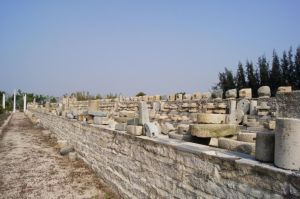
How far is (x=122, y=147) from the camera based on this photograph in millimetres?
5125

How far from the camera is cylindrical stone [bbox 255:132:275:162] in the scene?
239 centimetres

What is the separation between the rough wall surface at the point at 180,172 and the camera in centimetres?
227

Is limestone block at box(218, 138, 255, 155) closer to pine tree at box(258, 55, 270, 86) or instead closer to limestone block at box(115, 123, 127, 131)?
limestone block at box(115, 123, 127, 131)

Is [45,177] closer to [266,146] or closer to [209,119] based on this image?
[209,119]

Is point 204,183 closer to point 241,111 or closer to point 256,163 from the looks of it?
point 256,163

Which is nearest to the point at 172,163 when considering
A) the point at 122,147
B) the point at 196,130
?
the point at 196,130

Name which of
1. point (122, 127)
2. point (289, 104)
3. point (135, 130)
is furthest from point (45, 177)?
point (289, 104)

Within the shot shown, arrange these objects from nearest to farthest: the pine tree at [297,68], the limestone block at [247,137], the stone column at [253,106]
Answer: the limestone block at [247,137] → the stone column at [253,106] → the pine tree at [297,68]

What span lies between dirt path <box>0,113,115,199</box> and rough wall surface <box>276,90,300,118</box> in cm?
387

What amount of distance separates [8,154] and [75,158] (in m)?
2.45

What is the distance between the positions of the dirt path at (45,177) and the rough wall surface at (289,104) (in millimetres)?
3874

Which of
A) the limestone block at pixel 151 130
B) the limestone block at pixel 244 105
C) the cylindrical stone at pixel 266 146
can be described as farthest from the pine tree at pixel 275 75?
the cylindrical stone at pixel 266 146

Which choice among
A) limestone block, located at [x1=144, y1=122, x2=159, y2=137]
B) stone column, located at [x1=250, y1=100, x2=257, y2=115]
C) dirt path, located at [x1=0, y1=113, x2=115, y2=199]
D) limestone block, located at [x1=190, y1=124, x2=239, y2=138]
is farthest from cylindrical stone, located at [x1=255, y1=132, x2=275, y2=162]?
stone column, located at [x1=250, y1=100, x2=257, y2=115]

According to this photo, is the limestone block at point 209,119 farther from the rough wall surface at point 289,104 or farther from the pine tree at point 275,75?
the pine tree at point 275,75
